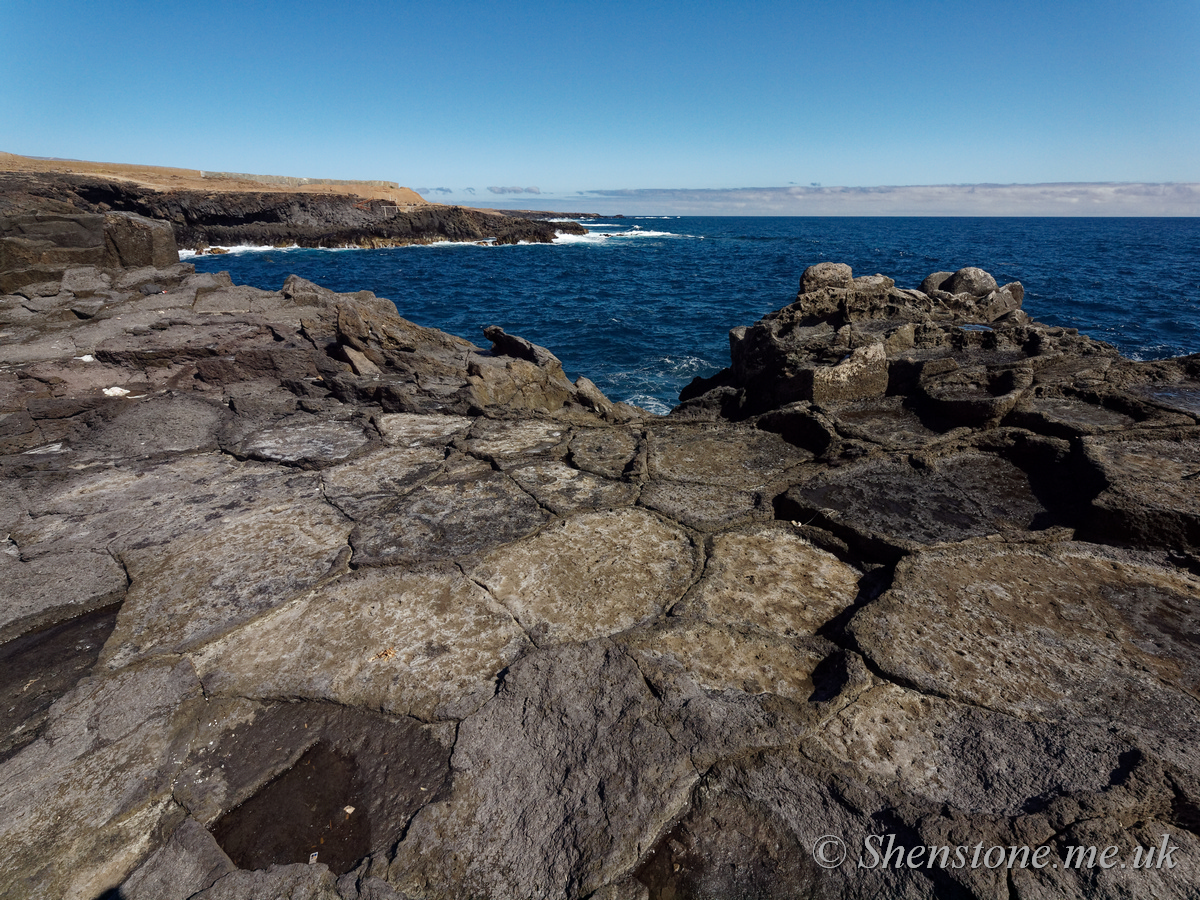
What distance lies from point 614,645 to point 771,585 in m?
0.79

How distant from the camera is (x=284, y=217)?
48750 millimetres

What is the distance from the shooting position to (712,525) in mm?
2955

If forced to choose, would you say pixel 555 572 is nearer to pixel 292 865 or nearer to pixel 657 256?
pixel 292 865

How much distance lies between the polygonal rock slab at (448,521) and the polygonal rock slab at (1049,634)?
1702mm

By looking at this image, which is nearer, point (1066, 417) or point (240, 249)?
point (1066, 417)

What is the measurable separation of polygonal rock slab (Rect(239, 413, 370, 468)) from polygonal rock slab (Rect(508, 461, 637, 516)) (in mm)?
1243

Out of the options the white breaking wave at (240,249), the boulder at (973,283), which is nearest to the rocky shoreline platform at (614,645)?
the boulder at (973,283)

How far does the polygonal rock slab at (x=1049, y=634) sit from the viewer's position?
1.83 m

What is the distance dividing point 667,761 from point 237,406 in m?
4.49

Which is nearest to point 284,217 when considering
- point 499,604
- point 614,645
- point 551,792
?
point 499,604

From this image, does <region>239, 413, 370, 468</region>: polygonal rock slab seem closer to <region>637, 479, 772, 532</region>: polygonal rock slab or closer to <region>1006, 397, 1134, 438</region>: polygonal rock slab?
<region>637, 479, 772, 532</region>: polygonal rock slab

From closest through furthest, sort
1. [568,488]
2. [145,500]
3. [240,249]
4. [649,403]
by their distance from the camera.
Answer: [145,500]
[568,488]
[649,403]
[240,249]

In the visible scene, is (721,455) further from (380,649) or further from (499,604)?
(380,649)

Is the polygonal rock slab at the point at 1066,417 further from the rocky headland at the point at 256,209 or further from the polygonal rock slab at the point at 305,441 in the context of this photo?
the rocky headland at the point at 256,209
